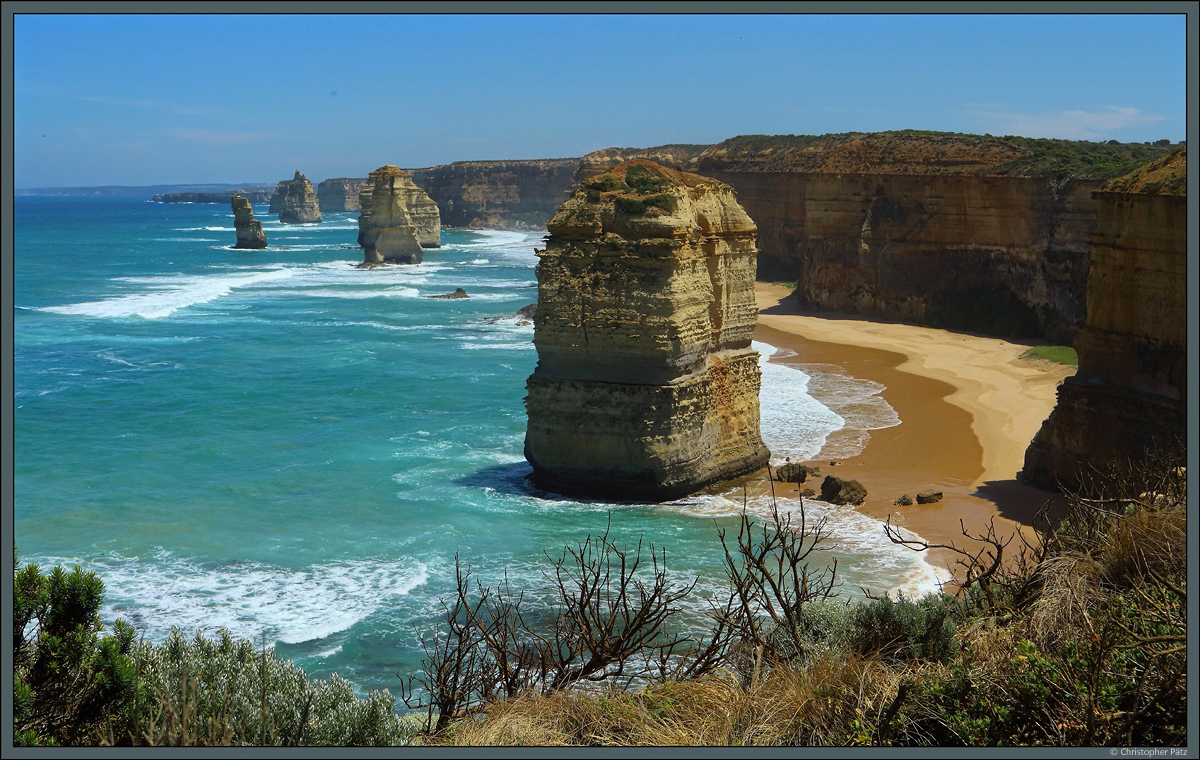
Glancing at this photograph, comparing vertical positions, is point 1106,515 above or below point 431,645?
above

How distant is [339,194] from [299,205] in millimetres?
45592

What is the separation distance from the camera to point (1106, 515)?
9930mm

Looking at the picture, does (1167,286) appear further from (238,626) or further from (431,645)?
(238,626)

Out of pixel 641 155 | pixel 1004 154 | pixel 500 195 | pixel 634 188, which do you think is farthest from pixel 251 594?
pixel 500 195

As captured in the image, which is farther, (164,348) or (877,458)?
(164,348)

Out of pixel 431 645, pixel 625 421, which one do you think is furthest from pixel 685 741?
pixel 625 421

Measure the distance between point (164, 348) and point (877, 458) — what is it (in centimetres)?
2685

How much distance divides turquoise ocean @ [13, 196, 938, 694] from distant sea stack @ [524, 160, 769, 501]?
2.45 feet

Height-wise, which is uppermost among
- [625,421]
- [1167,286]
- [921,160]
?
[921,160]

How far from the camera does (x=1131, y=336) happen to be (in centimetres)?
1794

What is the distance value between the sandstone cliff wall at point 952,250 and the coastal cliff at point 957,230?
1.6 inches

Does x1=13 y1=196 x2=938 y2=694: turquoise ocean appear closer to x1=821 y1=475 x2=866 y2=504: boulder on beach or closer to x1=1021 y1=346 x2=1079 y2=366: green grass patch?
x1=821 y1=475 x2=866 y2=504: boulder on beach

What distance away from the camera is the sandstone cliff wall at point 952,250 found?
36.7 metres

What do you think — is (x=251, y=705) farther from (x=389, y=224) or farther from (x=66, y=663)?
(x=389, y=224)
